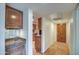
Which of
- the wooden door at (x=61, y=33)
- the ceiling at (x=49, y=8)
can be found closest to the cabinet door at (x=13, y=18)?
the ceiling at (x=49, y=8)

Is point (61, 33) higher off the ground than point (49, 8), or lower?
lower

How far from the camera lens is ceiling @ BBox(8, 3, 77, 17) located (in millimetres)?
1073

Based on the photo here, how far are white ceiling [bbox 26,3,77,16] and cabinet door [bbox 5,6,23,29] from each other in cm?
14

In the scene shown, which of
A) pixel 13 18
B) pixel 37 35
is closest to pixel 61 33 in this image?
pixel 37 35

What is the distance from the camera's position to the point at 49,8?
1.15 metres

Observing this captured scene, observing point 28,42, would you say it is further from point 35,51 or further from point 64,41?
point 64,41

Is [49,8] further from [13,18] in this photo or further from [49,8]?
[13,18]

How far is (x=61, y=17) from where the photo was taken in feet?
4.05

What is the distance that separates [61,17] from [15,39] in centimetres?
56

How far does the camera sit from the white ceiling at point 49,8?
1076 millimetres

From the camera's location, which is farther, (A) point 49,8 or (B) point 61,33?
(B) point 61,33

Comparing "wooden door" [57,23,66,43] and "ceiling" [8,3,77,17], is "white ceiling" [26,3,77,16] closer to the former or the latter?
"ceiling" [8,3,77,17]

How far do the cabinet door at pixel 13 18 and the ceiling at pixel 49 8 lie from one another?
111 mm

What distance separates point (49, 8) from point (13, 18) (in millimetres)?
388
